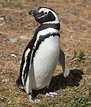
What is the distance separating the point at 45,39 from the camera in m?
3.51

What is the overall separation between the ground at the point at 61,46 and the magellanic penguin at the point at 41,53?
18cm

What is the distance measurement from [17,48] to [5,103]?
1.33m

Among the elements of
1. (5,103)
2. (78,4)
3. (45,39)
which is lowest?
(78,4)

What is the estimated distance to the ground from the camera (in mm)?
3775

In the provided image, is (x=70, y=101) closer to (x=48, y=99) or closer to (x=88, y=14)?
(x=48, y=99)

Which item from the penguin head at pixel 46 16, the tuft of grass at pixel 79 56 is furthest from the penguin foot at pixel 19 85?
the tuft of grass at pixel 79 56

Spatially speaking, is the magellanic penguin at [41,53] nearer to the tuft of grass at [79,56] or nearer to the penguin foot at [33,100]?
the penguin foot at [33,100]

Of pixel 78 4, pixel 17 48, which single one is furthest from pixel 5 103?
pixel 78 4

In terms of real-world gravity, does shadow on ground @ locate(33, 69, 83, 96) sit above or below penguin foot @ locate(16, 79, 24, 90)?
below

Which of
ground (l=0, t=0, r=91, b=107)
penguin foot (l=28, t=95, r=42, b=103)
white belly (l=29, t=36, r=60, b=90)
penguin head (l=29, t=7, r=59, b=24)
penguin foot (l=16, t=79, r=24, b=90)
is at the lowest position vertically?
ground (l=0, t=0, r=91, b=107)

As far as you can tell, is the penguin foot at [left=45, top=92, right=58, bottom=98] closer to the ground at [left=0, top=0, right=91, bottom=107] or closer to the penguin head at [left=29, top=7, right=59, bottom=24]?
the ground at [left=0, top=0, right=91, bottom=107]

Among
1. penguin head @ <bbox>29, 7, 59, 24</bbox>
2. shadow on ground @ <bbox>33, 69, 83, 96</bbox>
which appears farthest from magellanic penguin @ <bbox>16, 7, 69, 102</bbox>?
shadow on ground @ <bbox>33, 69, 83, 96</bbox>

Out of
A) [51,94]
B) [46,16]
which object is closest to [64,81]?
[51,94]

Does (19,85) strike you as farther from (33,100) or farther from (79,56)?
(79,56)
